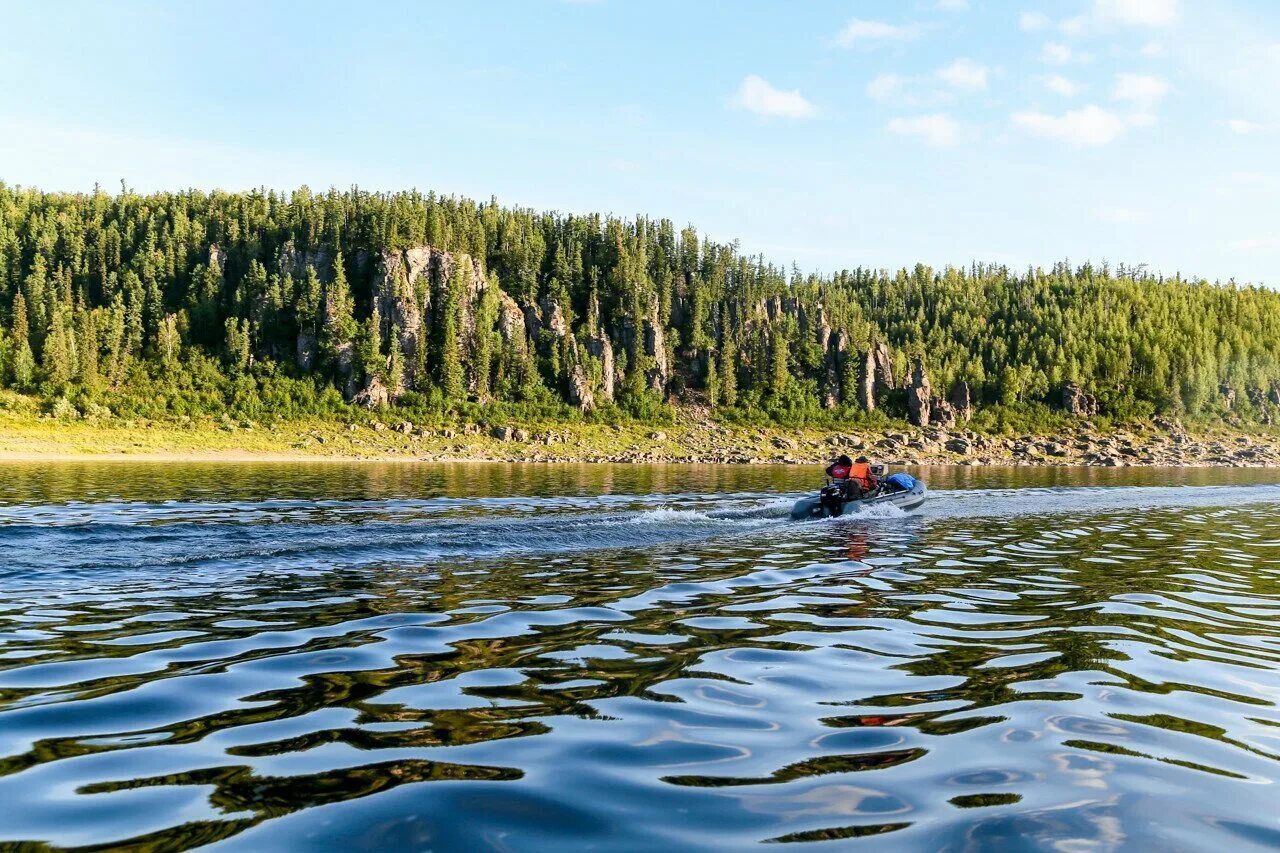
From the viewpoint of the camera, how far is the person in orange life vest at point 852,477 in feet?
116

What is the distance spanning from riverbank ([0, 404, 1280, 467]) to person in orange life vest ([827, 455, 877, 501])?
3230 inches

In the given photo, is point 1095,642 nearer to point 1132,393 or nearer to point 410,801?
point 410,801

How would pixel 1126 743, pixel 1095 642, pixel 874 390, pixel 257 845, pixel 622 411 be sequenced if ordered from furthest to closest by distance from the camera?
pixel 874 390
pixel 622 411
pixel 1095 642
pixel 1126 743
pixel 257 845

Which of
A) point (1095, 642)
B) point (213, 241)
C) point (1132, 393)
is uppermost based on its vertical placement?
point (213, 241)

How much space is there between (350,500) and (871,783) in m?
36.9

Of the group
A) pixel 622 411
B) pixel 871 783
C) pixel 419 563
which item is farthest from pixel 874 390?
pixel 871 783

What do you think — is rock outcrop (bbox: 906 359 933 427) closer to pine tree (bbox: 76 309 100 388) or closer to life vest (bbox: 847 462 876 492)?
pine tree (bbox: 76 309 100 388)

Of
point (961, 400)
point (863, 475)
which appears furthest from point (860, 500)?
point (961, 400)

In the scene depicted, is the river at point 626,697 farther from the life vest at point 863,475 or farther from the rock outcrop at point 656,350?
the rock outcrop at point 656,350

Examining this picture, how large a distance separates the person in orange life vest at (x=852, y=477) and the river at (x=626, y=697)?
33.8 feet

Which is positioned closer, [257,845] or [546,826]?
[257,845]

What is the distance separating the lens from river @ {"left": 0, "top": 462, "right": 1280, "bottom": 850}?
7.15 meters

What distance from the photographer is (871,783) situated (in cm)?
802

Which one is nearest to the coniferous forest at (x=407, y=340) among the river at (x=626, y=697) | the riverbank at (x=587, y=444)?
the riverbank at (x=587, y=444)
